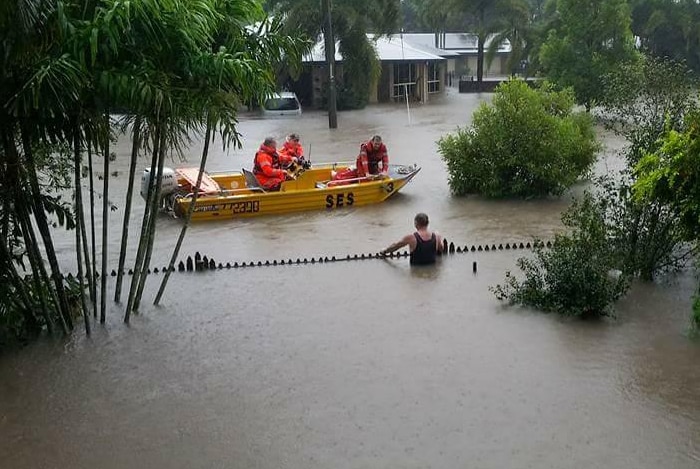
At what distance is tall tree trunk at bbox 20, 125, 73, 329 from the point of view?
22.8ft

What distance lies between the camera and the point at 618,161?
63.6 ft

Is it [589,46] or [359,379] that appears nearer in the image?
[359,379]

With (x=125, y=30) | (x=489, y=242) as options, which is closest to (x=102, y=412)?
(x=125, y=30)

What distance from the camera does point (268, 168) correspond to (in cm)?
1437

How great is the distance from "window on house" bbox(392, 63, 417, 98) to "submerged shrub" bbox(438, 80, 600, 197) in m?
24.2

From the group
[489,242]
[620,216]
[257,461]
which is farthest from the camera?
[489,242]

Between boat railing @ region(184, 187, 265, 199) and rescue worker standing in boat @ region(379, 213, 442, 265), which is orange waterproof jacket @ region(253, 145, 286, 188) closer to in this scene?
boat railing @ region(184, 187, 265, 199)

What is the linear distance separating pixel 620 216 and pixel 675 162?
6.57ft

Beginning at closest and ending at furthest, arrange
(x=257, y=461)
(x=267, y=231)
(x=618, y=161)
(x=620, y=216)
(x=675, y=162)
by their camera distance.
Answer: (x=257, y=461) → (x=675, y=162) → (x=620, y=216) → (x=267, y=231) → (x=618, y=161)

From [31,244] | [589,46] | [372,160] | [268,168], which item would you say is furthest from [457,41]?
[31,244]

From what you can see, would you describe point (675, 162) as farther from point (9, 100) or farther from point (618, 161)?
point (618, 161)

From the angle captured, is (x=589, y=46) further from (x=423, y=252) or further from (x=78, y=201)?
(x=78, y=201)

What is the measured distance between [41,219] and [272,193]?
6963mm

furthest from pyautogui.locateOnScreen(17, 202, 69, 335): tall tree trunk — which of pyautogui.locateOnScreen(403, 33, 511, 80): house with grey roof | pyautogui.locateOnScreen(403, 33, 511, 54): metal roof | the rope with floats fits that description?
pyautogui.locateOnScreen(403, 33, 511, 54): metal roof
